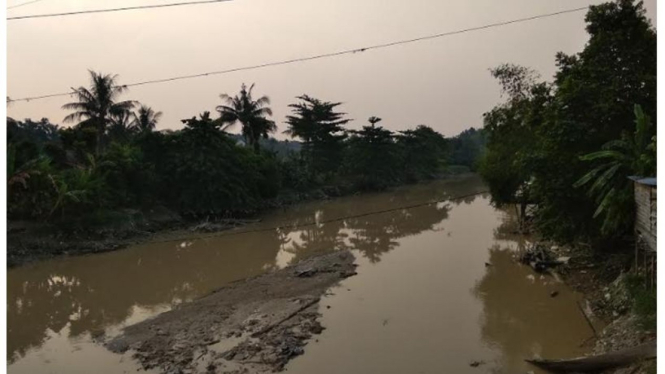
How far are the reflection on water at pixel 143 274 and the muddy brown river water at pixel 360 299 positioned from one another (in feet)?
0.13

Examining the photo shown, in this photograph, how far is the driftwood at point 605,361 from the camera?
21.5 feet

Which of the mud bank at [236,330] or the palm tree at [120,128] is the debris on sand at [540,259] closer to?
the mud bank at [236,330]

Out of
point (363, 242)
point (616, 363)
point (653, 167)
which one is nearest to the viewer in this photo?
point (616, 363)

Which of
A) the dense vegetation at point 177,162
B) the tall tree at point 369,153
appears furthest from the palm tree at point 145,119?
the tall tree at point 369,153

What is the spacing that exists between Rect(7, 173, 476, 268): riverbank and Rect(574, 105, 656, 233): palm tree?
15.2 metres

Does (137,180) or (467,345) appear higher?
(137,180)

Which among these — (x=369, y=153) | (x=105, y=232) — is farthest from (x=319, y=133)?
(x=105, y=232)

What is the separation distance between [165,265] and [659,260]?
594 inches

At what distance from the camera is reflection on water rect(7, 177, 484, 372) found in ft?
35.8

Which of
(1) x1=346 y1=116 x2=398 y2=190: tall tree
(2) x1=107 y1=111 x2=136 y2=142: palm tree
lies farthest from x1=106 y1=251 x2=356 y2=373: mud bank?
(1) x1=346 y1=116 x2=398 y2=190: tall tree

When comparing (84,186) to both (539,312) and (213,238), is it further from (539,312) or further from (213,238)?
(539,312)

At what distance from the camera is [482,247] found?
57.1 ft

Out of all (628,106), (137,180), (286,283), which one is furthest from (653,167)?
(137,180)

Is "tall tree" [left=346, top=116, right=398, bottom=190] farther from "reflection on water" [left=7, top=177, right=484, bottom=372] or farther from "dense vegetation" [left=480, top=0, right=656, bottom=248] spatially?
"dense vegetation" [left=480, top=0, right=656, bottom=248]
